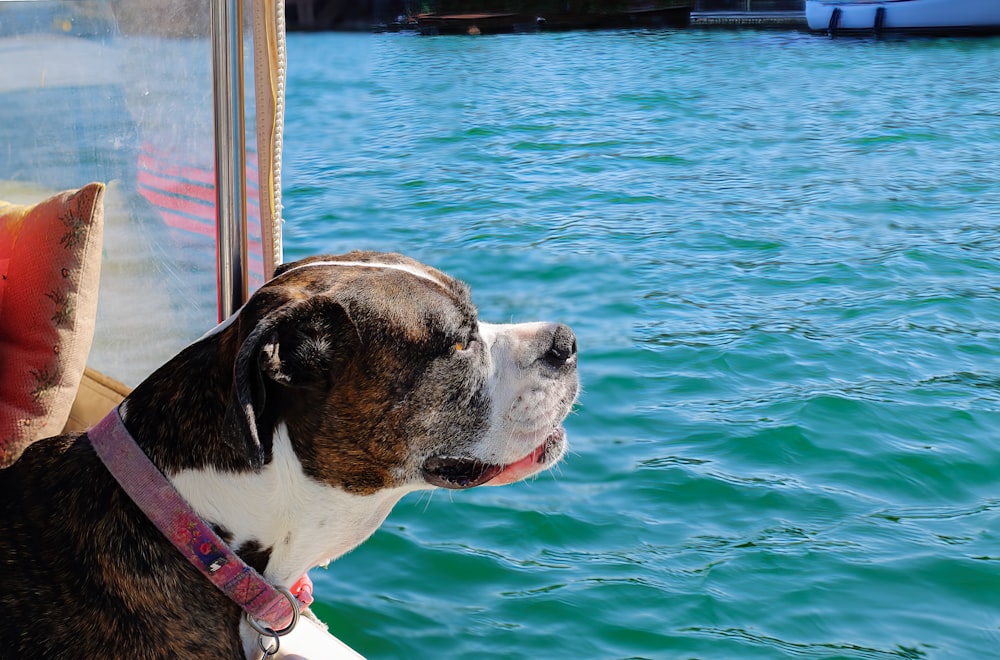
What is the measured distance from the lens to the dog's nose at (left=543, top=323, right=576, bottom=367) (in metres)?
2.07

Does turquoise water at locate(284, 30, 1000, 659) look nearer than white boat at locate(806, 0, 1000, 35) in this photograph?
Yes

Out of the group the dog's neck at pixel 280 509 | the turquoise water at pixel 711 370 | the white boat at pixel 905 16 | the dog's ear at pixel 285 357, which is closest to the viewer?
the dog's ear at pixel 285 357

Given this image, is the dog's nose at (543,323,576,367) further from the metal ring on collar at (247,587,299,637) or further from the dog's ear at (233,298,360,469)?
the metal ring on collar at (247,587,299,637)

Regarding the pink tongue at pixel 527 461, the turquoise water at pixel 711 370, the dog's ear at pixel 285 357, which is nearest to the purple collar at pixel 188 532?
the dog's ear at pixel 285 357

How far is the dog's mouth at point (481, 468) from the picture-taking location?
1973 mm

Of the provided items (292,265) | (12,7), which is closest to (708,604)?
(292,265)

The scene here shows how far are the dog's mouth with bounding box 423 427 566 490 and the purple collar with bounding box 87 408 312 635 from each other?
0.33m

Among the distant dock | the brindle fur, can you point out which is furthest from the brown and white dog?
the distant dock

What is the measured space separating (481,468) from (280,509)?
1.29 feet

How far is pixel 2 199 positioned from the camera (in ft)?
8.45

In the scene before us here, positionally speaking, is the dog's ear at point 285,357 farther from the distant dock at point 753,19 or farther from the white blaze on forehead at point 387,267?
the distant dock at point 753,19

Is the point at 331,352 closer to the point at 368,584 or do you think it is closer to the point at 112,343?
the point at 112,343

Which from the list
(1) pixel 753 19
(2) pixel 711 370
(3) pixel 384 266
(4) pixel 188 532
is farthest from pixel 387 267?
(1) pixel 753 19

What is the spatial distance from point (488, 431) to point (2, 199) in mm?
1342
